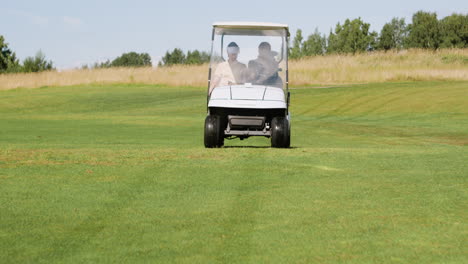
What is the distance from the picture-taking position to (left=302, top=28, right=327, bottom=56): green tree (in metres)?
100

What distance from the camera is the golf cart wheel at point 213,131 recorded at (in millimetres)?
11875

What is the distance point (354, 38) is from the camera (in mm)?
87062

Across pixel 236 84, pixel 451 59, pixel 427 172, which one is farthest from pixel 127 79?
pixel 427 172

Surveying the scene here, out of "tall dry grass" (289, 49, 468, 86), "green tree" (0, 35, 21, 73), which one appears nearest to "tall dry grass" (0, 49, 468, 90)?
"tall dry grass" (289, 49, 468, 86)

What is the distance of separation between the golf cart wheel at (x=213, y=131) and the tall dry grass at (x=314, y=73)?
1200 inches

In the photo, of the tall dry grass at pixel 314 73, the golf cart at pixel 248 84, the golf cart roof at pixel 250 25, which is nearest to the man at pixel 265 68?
the golf cart at pixel 248 84

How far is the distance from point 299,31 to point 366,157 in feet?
310

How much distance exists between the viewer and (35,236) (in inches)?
221

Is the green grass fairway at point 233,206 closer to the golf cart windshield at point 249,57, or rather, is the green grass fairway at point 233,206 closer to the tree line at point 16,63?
the golf cart windshield at point 249,57

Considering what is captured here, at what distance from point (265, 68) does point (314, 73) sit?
33137mm

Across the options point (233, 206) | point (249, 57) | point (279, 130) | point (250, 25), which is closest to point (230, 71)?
point (249, 57)

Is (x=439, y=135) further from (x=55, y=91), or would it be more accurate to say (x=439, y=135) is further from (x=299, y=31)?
(x=299, y=31)

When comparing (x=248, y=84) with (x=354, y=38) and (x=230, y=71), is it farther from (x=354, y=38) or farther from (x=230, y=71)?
(x=354, y=38)

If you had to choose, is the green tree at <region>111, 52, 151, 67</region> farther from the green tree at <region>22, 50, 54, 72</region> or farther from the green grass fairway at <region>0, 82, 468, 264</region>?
the green grass fairway at <region>0, 82, 468, 264</region>
